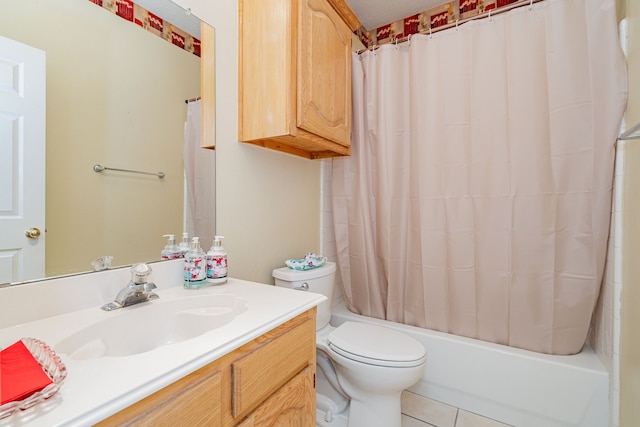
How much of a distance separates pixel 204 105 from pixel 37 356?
2.99 feet

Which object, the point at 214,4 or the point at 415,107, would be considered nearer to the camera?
the point at 214,4

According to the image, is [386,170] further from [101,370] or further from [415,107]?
[101,370]

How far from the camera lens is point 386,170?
1.73 m

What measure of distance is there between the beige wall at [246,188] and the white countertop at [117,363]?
51 centimetres

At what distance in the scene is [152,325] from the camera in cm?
78

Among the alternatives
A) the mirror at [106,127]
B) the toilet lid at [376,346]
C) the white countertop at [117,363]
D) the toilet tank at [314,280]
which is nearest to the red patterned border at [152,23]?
the mirror at [106,127]

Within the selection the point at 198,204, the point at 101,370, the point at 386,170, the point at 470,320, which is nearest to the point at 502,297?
the point at 470,320

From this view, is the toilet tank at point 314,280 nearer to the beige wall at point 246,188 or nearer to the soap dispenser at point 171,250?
the beige wall at point 246,188

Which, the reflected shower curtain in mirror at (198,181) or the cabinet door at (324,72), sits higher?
the cabinet door at (324,72)

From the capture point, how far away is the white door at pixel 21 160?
2.17 feet

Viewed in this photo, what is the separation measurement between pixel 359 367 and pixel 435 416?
0.62m

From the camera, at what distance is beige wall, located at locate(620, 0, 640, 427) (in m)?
1.00

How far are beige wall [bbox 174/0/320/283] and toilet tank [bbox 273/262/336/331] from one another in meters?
0.10

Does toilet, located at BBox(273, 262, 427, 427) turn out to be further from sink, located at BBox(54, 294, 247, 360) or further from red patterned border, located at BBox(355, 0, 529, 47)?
red patterned border, located at BBox(355, 0, 529, 47)
